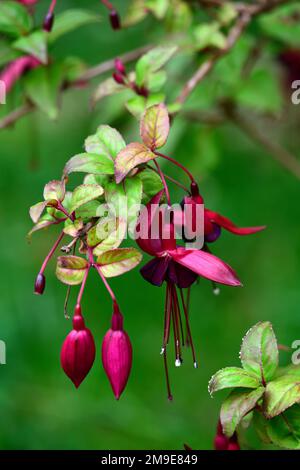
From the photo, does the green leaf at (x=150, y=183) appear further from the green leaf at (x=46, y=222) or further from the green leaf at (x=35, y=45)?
the green leaf at (x=35, y=45)

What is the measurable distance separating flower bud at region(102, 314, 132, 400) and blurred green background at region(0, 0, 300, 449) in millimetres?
689

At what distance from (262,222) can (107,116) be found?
0.67 meters

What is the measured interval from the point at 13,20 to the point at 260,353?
61 centimetres

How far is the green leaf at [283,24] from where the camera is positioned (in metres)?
1.28

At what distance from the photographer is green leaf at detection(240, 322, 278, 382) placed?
759 millimetres

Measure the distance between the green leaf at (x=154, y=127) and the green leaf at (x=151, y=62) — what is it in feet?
0.61

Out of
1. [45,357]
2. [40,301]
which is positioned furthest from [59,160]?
[45,357]

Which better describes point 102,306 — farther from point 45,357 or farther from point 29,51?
point 29,51

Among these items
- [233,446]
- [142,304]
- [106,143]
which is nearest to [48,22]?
[106,143]

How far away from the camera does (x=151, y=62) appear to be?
0.95m

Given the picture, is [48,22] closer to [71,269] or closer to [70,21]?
[70,21]

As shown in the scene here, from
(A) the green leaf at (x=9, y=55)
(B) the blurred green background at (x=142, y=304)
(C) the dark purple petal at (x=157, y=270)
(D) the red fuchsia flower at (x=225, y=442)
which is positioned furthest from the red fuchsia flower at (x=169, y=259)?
(B) the blurred green background at (x=142, y=304)

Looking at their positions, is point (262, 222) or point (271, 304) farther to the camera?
point (262, 222)

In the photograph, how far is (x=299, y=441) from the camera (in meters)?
0.74
